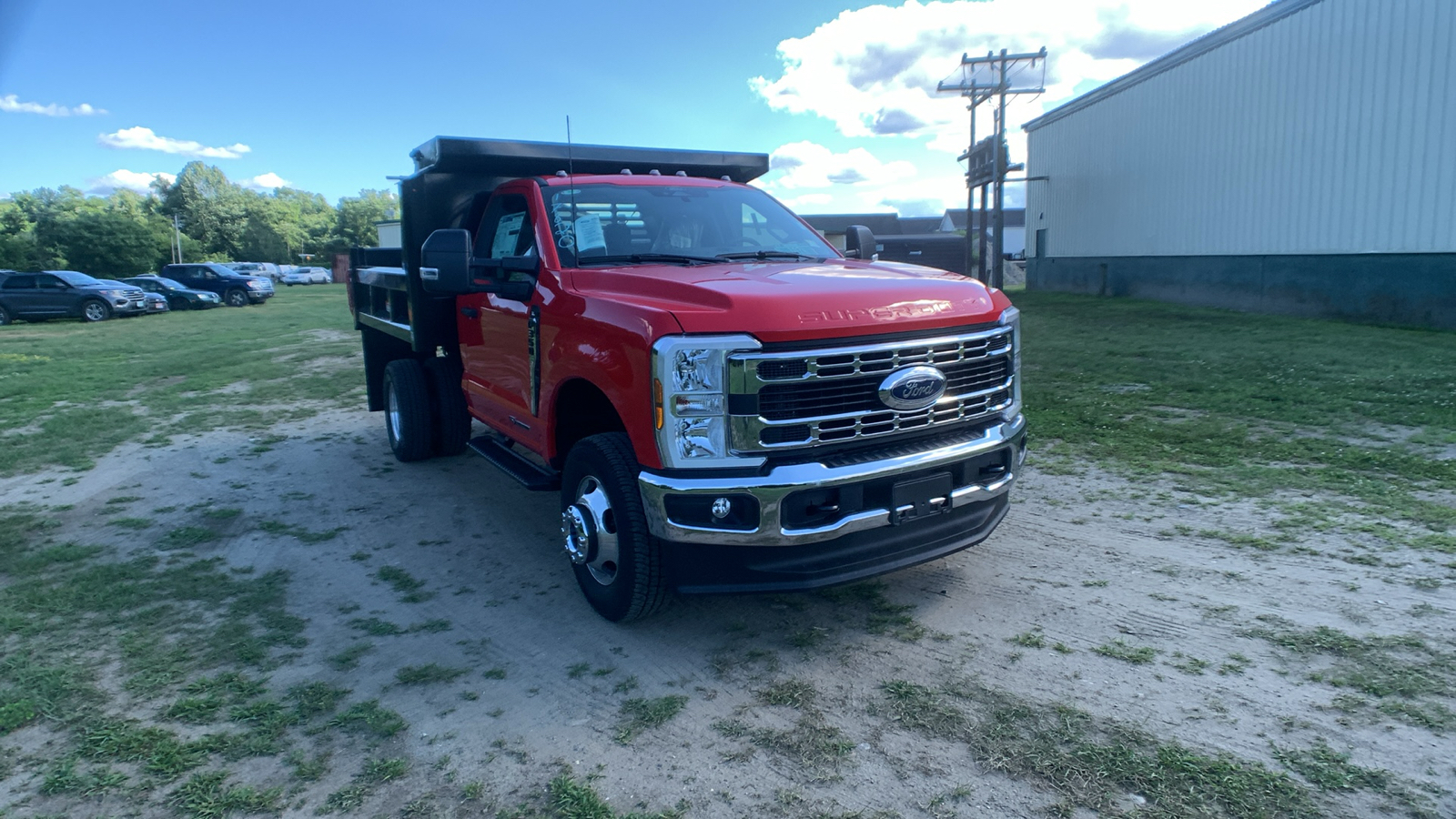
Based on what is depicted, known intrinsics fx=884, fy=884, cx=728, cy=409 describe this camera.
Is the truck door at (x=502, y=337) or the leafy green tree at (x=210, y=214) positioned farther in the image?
the leafy green tree at (x=210, y=214)

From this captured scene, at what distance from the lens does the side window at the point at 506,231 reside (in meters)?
5.15

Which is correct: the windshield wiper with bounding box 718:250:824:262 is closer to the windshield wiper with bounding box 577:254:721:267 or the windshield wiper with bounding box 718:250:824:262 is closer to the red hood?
the windshield wiper with bounding box 577:254:721:267

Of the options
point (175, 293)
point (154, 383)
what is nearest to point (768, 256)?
point (154, 383)

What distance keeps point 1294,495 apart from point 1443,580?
4.79 ft

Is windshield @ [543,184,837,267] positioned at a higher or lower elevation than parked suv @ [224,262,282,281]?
lower

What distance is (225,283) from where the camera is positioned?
35.4 metres

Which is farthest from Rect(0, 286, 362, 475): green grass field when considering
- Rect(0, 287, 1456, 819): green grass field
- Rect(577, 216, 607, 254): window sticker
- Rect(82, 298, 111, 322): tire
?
Rect(577, 216, 607, 254): window sticker

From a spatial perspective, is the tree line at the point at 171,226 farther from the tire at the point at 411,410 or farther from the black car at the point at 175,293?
the tire at the point at 411,410

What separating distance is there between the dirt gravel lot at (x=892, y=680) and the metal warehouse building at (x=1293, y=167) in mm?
13659

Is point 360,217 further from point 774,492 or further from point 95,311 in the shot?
point 774,492

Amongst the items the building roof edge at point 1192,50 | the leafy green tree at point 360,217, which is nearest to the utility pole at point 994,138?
the building roof edge at point 1192,50

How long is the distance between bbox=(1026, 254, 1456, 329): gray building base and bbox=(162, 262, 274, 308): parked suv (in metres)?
32.0

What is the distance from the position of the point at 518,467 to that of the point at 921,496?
258 cm

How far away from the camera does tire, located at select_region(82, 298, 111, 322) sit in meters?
27.4
